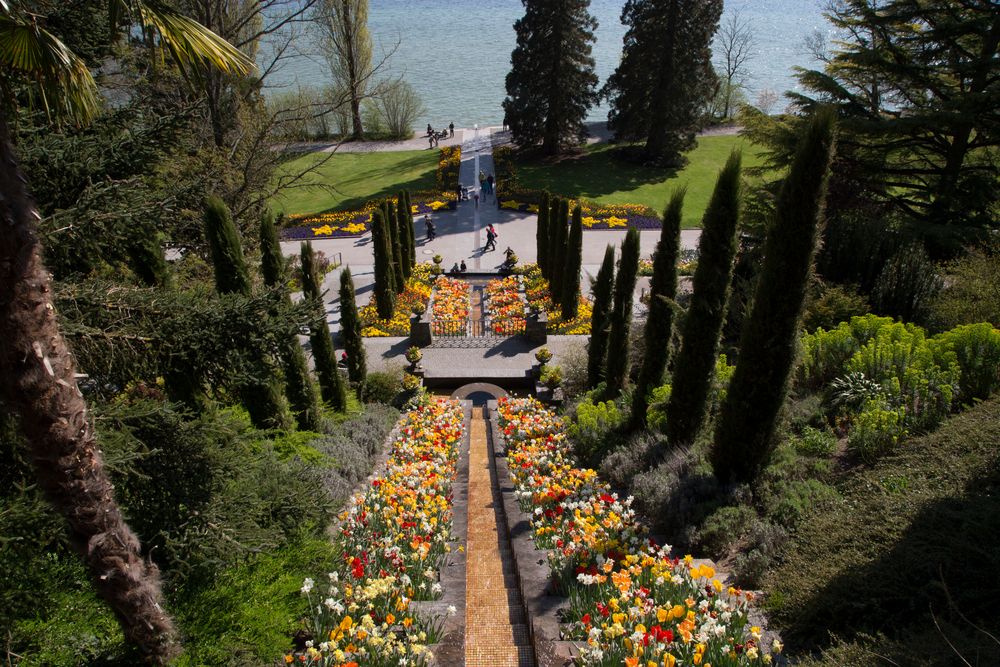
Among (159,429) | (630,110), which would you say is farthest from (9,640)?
(630,110)

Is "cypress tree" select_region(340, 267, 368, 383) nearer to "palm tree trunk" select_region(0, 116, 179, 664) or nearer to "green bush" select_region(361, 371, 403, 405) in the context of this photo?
"green bush" select_region(361, 371, 403, 405)

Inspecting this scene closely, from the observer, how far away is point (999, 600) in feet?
14.9

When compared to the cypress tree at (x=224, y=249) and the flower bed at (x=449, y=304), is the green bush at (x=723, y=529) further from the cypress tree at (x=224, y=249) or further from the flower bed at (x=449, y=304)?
the flower bed at (x=449, y=304)

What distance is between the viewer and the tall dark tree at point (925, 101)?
14031 millimetres

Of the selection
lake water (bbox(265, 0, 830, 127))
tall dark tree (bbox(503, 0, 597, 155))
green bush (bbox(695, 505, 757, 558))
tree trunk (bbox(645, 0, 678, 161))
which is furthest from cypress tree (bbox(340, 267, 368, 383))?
lake water (bbox(265, 0, 830, 127))

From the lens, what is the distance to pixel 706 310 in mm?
8398

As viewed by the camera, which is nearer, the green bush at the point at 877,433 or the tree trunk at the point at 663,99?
the green bush at the point at 877,433

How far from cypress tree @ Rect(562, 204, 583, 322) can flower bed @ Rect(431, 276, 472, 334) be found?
357cm

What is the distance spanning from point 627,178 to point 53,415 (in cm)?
3628

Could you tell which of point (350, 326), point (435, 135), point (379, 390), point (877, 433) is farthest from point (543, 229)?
point (435, 135)

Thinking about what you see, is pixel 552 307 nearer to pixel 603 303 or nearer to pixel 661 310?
pixel 603 303

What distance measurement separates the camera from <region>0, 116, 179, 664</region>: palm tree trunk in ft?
9.64

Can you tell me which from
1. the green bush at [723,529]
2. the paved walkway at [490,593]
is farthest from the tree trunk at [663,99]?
the green bush at [723,529]

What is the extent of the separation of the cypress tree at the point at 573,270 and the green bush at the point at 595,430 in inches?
337
